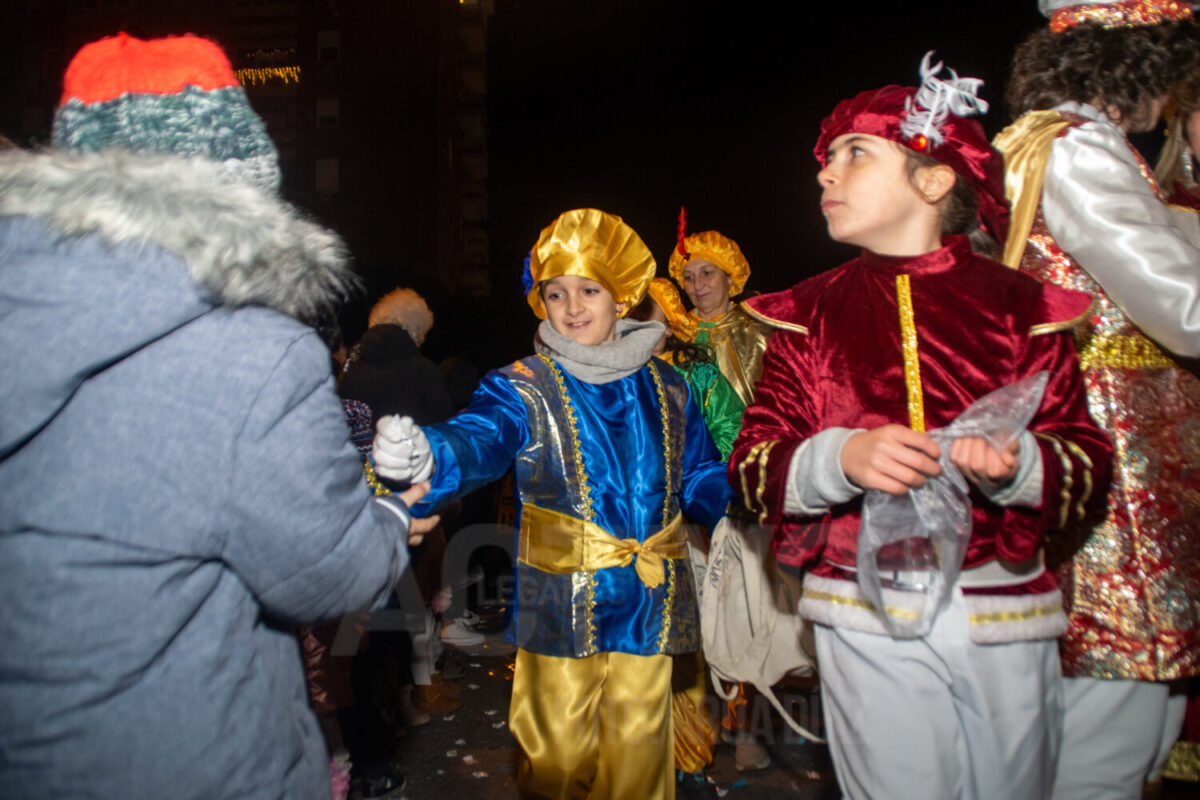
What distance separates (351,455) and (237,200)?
49cm

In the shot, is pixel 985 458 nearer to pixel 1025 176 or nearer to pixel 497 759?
pixel 1025 176

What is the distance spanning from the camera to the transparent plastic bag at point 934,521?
1537mm

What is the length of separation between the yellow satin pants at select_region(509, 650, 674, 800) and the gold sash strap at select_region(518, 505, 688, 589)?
0.30 m

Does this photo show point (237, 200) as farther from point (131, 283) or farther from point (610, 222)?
point (610, 222)

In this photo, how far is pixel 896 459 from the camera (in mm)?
1480

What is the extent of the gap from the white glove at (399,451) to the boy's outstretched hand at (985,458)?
4.16ft

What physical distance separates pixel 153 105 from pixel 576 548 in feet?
5.80

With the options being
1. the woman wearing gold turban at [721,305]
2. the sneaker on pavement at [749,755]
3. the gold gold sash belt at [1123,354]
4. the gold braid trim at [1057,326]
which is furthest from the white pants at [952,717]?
the woman wearing gold turban at [721,305]

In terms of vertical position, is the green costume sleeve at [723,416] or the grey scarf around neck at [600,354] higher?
the grey scarf around neck at [600,354]

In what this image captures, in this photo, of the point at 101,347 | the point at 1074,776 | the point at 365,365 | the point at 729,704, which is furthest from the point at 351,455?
the point at 365,365

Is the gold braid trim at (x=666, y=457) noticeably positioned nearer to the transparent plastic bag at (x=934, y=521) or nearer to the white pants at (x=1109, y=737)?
the transparent plastic bag at (x=934, y=521)

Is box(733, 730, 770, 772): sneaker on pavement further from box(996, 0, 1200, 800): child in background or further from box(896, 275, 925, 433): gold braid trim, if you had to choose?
box(896, 275, 925, 433): gold braid trim

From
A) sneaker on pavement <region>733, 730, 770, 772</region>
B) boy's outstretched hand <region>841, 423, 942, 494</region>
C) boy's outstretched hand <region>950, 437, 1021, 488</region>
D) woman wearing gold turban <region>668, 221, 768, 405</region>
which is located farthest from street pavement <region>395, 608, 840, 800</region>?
boy's outstretched hand <region>950, 437, 1021, 488</region>

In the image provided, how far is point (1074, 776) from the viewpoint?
6.02 feet
